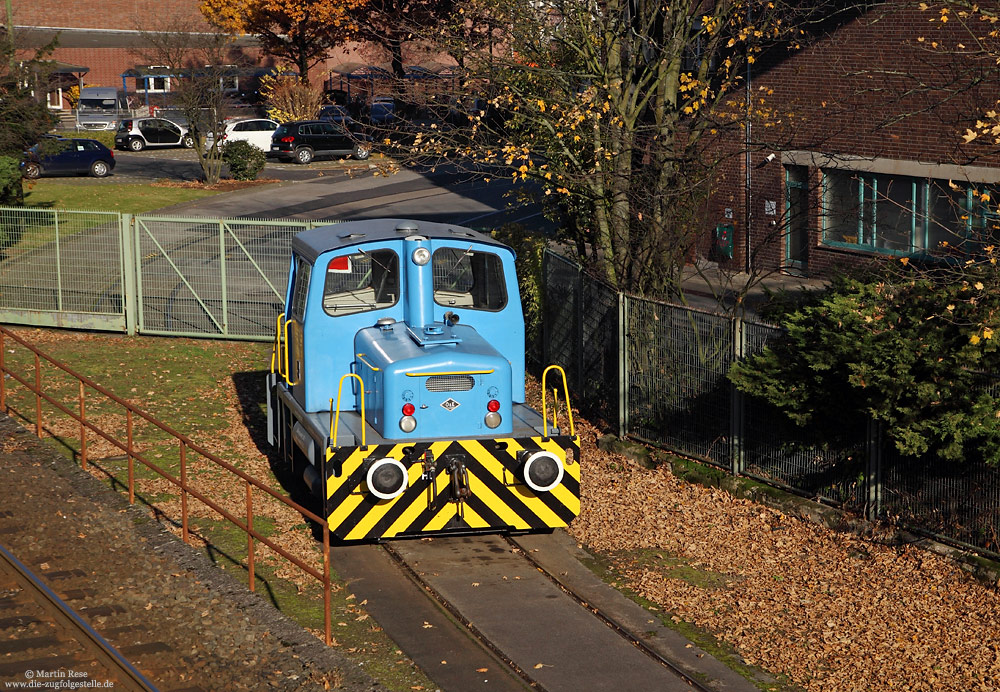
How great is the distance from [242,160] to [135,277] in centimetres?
2109

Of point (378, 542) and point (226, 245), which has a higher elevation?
point (226, 245)

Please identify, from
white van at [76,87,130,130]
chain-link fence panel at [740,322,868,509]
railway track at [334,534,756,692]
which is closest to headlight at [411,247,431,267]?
railway track at [334,534,756,692]

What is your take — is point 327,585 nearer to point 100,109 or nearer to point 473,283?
point 473,283

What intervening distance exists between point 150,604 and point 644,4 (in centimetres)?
1083

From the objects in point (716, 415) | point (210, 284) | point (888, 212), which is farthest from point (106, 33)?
point (716, 415)

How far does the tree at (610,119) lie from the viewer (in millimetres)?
15820

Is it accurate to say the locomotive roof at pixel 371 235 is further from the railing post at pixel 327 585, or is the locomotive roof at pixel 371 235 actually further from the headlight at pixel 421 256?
the railing post at pixel 327 585

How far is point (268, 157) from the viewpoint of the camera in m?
47.6

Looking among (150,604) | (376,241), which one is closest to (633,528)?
(376,241)

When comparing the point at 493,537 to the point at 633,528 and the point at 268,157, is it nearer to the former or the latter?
the point at 633,528

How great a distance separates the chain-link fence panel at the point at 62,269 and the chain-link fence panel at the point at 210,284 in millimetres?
500

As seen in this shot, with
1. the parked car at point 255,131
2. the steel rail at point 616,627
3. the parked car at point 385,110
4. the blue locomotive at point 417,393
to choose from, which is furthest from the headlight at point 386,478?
the parked car at point 255,131

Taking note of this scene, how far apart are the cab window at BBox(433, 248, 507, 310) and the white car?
123 ft

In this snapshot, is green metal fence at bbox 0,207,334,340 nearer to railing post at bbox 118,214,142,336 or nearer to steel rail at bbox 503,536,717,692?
railing post at bbox 118,214,142,336
